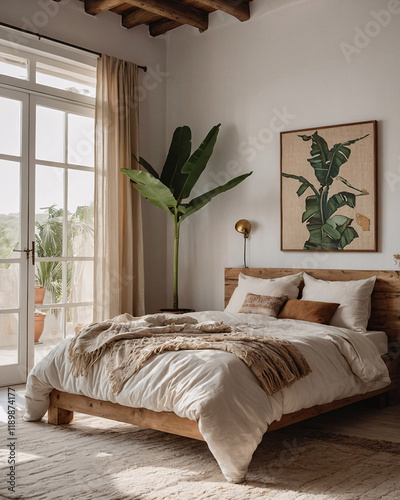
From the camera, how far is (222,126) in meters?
5.70

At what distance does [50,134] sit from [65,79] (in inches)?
21.5

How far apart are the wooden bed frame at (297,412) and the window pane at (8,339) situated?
1240mm

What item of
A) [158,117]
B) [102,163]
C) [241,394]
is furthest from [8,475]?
[158,117]

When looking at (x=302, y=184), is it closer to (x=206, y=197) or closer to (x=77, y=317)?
(x=206, y=197)

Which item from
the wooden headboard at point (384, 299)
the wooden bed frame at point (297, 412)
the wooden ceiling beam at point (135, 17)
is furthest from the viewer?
the wooden ceiling beam at point (135, 17)

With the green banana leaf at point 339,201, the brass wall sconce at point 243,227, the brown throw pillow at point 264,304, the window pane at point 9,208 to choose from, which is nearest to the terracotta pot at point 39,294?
the window pane at point 9,208

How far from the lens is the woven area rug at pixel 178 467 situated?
261cm

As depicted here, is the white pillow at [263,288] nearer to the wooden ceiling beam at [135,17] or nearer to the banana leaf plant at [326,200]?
the banana leaf plant at [326,200]

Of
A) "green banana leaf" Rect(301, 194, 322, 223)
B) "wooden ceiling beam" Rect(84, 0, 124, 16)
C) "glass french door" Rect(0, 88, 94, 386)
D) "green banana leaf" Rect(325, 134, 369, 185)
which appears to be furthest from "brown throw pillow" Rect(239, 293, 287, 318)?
"wooden ceiling beam" Rect(84, 0, 124, 16)

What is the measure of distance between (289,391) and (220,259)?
268cm

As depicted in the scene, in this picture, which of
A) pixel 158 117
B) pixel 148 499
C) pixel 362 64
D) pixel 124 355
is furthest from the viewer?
pixel 158 117

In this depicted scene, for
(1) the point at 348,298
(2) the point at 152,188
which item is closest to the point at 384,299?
(1) the point at 348,298

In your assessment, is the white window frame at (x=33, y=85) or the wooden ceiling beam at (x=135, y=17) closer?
the white window frame at (x=33, y=85)

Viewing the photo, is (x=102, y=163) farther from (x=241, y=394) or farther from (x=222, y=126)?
(x=241, y=394)
